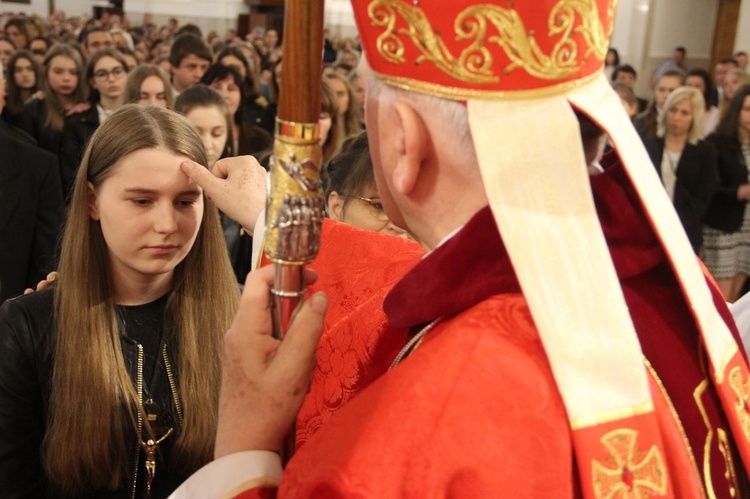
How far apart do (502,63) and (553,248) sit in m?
0.26

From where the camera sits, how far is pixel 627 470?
1.05 m

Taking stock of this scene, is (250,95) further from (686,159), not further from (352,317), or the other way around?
(352,317)

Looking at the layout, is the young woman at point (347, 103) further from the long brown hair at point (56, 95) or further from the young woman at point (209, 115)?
the long brown hair at point (56, 95)

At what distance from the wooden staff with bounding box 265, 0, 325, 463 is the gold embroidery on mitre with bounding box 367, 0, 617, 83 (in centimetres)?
12

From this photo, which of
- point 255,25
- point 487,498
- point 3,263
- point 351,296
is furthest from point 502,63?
point 255,25

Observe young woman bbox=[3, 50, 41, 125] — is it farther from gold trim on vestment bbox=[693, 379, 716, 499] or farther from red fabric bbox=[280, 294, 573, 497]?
gold trim on vestment bbox=[693, 379, 716, 499]

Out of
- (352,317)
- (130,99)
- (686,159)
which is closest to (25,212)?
(130,99)

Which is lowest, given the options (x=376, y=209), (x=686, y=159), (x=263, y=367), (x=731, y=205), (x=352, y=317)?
(x=731, y=205)


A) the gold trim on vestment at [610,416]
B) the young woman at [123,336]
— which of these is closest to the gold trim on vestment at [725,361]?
the gold trim on vestment at [610,416]

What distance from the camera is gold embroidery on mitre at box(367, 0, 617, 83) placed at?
1097 mm

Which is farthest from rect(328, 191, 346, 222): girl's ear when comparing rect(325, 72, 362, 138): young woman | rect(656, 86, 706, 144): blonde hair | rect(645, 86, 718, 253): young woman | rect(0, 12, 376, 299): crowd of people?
rect(656, 86, 706, 144): blonde hair

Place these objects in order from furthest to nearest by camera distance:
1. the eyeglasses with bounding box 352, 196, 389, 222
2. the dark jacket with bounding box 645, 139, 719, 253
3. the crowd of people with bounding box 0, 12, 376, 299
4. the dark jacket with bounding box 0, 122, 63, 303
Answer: the dark jacket with bounding box 645, 139, 719, 253 < the crowd of people with bounding box 0, 12, 376, 299 < the dark jacket with bounding box 0, 122, 63, 303 < the eyeglasses with bounding box 352, 196, 389, 222

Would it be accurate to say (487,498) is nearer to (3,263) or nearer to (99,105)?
(3,263)

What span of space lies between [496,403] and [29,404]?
4.43ft
